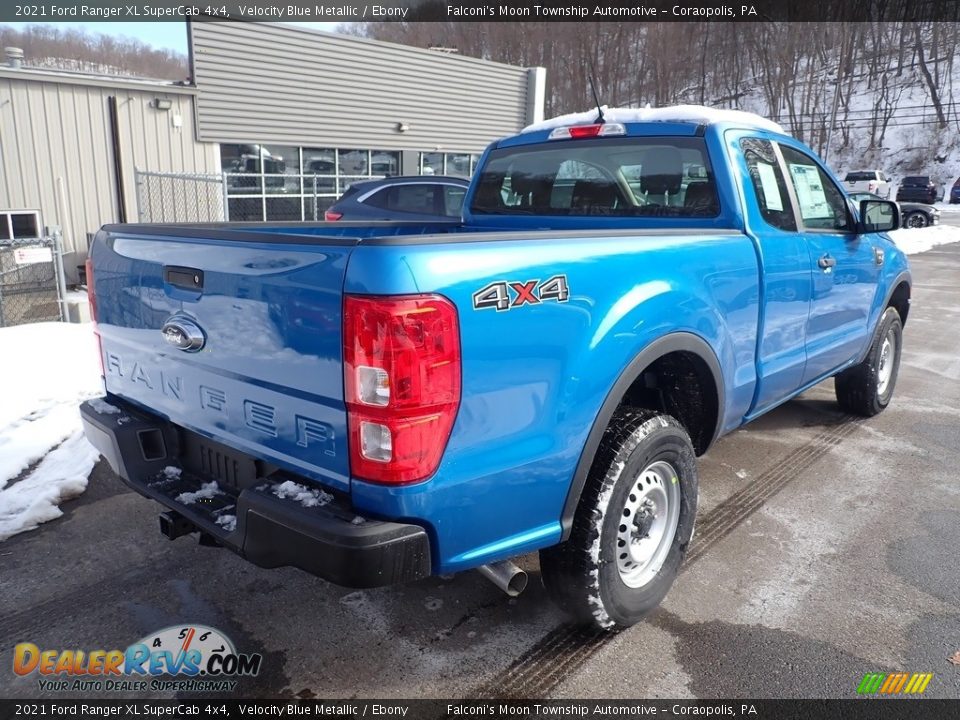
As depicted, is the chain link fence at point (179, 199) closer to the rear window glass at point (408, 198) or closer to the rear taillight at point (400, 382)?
the rear window glass at point (408, 198)

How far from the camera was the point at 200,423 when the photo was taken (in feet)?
8.50

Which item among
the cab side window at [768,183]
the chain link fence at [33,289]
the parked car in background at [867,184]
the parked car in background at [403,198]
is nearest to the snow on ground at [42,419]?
the chain link fence at [33,289]

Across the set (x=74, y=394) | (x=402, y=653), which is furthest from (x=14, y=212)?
(x=402, y=653)

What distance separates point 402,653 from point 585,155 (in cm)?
267

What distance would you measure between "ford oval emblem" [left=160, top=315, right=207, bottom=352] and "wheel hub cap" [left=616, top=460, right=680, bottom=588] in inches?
63.5

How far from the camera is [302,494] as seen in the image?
2.17 meters

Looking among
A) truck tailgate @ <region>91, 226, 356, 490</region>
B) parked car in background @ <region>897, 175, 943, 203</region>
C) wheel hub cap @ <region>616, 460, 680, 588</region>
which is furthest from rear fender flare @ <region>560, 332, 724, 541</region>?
parked car in background @ <region>897, 175, 943, 203</region>

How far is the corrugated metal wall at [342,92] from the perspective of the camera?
50.3 feet

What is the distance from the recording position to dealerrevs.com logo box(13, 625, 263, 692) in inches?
99.6

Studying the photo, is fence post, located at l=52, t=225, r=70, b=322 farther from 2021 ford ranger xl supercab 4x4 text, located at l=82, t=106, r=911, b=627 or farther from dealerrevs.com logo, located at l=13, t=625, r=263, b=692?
dealerrevs.com logo, located at l=13, t=625, r=263, b=692

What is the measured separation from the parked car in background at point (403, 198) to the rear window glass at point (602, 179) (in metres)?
6.01

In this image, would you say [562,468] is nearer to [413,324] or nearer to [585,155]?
[413,324]

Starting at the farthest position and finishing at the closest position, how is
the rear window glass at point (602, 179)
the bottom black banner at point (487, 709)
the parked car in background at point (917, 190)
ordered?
the parked car in background at point (917, 190) < the rear window glass at point (602, 179) < the bottom black banner at point (487, 709)

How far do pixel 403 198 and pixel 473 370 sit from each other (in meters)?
8.67
